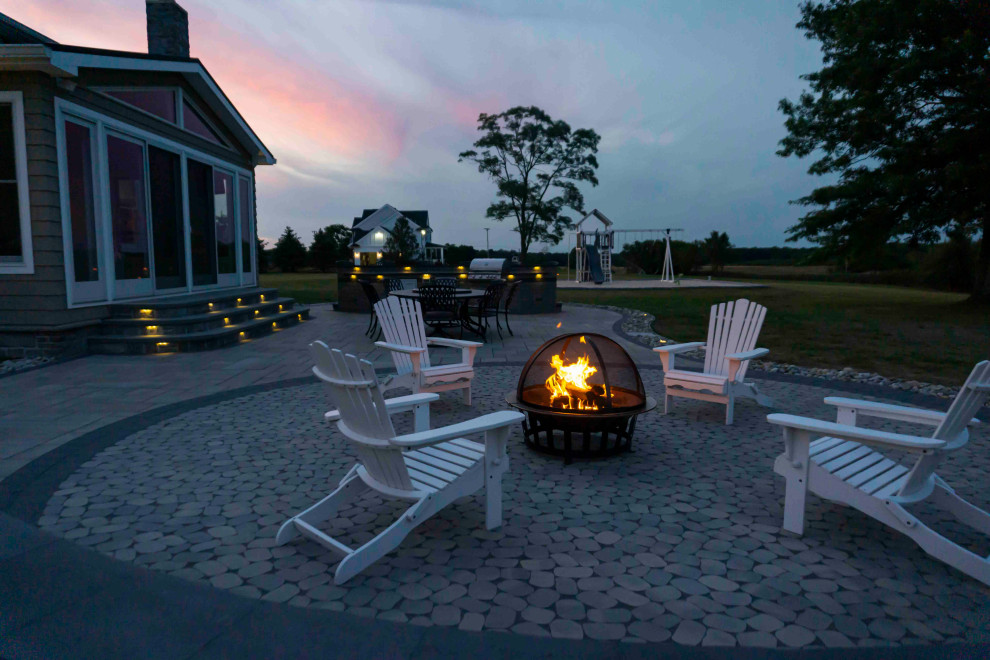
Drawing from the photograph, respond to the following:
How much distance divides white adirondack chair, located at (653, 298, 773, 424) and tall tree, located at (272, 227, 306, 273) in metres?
38.8

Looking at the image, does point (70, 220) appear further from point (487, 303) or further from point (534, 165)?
point (534, 165)

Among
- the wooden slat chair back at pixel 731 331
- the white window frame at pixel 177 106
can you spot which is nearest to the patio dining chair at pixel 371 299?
the white window frame at pixel 177 106

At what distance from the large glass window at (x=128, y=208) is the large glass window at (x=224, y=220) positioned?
2421mm

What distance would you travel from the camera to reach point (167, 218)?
9836 mm

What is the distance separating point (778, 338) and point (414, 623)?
940cm

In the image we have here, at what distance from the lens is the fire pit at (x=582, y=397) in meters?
3.75

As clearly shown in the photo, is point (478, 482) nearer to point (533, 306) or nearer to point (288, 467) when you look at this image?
point (288, 467)

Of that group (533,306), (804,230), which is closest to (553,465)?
(533,306)

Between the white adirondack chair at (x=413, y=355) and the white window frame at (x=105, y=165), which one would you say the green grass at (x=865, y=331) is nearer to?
the white adirondack chair at (x=413, y=355)

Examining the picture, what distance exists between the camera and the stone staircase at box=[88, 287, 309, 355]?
305 inches

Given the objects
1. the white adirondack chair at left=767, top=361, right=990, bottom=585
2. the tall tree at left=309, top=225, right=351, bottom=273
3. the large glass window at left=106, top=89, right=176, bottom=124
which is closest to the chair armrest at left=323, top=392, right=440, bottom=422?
the white adirondack chair at left=767, top=361, right=990, bottom=585

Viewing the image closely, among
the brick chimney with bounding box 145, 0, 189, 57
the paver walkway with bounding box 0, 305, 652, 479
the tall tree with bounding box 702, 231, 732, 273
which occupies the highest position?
the brick chimney with bounding box 145, 0, 189, 57

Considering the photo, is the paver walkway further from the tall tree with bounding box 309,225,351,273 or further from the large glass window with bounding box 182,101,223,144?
the tall tree with bounding box 309,225,351,273

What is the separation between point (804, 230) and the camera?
15.4 metres
